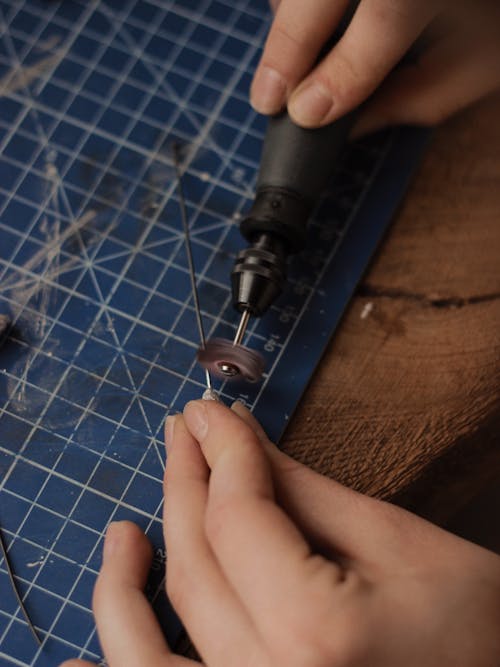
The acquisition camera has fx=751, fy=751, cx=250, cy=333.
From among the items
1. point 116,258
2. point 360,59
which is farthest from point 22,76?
point 360,59

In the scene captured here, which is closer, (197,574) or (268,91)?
(197,574)

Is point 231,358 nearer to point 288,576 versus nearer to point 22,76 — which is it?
point 288,576

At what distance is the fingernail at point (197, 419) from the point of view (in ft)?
3.11

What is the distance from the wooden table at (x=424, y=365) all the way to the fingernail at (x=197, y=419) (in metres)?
0.19

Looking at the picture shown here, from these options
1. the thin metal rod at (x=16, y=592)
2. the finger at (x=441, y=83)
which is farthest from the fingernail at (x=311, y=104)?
the thin metal rod at (x=16, y=592)

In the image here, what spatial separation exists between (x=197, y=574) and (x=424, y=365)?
484 mm

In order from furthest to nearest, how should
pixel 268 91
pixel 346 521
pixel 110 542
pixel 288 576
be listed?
pixel 268 91, pixel 110 542, pixel 346 521, pixel 288 576

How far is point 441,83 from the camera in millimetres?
1226

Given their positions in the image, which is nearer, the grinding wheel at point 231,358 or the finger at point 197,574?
the finger at point 197,574

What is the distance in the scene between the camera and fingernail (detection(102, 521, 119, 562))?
1015 mm

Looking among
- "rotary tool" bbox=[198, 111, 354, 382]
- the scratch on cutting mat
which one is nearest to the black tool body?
"rotary tool" bbox=[198, 111, 354, 382]

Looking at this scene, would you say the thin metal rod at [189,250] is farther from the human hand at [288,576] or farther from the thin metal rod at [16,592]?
the thin metal rod at [16,592]

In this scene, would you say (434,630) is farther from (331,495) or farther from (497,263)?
(497,263)

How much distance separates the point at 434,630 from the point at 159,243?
0.71 meters
